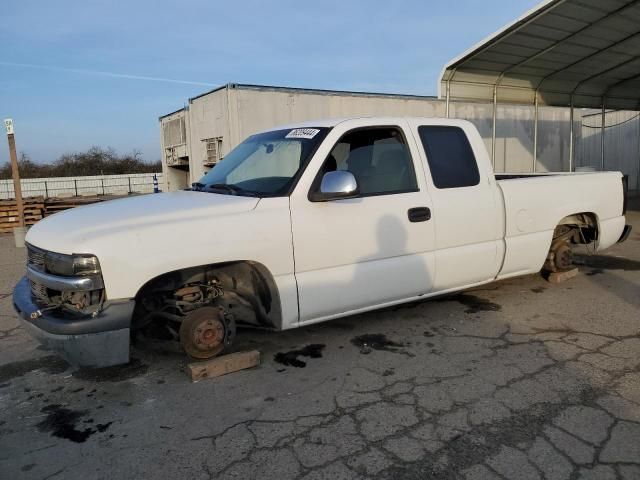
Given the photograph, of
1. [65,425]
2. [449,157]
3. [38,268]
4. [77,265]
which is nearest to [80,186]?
[38,268]


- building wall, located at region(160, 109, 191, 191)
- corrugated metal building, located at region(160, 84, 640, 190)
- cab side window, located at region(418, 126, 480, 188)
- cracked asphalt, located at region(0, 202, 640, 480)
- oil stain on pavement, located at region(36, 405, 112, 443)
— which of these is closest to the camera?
cracked asphalt, located at region(0, 202, 640, 480)

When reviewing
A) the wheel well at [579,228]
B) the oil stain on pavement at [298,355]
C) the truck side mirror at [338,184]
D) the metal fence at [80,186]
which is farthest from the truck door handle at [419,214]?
the metal fence at [80,186]

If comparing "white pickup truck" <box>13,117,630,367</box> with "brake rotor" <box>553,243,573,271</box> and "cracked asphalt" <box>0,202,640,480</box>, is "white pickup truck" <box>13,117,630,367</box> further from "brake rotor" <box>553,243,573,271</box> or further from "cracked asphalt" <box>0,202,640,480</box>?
"brake rotor" <box>553,243,573,271</box>

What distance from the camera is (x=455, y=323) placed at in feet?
16.1

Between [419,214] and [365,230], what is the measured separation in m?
0.59

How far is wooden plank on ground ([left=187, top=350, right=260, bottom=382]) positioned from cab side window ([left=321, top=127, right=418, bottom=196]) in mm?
1605

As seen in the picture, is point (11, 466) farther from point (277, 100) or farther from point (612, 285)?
point (277, 100)

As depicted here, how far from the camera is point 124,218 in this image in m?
3.57

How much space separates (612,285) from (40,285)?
19.9 ft

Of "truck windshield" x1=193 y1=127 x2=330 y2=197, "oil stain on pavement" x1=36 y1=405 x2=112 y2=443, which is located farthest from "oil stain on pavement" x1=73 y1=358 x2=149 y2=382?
"truck windshield" x1=193 y1=127 x2=330 y2=197

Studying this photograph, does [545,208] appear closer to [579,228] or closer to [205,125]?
[579,228]

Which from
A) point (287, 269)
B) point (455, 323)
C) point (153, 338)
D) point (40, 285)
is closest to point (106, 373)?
point (153, 338)

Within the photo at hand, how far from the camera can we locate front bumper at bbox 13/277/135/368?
10.9ft

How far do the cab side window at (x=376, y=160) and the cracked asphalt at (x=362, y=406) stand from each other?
134 centimetres
